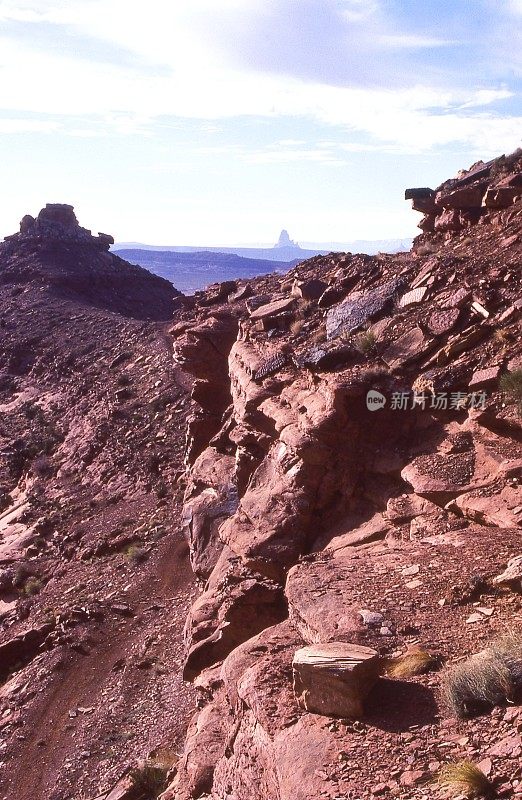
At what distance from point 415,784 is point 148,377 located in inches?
1285

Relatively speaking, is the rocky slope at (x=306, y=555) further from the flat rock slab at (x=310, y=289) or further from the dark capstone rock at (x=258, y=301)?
the dark capstone rock at (x=258, y=301)

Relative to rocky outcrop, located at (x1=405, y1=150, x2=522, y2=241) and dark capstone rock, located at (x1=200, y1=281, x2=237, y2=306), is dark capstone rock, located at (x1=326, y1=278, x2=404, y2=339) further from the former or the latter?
dark capstone rock, located at (x1=200, y1=281, x2=237, y2=306)

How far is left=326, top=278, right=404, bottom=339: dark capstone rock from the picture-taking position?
16656 mm

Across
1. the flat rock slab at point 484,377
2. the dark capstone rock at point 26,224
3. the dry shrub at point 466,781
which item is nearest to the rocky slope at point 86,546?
the flat rock slab at point 484,377

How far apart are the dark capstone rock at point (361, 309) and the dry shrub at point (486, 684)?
1011 cm

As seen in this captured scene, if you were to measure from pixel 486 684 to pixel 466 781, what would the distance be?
1.09 m

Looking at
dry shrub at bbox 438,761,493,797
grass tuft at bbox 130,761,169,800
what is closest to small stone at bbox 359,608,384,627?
dry shrub at bbox 438,761,493,797

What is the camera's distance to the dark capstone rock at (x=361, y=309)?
54.6ft

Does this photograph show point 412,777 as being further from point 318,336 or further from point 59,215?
point 59,215

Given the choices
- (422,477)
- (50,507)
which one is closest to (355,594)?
(422,477)

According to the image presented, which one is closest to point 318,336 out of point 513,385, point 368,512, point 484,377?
point 484,377

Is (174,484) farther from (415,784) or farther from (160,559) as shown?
(415,784)

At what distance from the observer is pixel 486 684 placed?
694 centimetres

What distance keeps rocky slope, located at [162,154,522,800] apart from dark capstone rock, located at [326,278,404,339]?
0.18 ft
